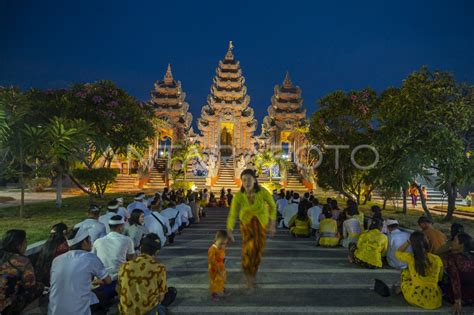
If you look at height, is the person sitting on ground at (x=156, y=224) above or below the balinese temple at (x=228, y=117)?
below

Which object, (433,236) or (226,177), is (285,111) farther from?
(433,236)

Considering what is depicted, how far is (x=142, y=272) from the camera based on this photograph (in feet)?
11.3

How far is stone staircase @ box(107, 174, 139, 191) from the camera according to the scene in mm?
26891

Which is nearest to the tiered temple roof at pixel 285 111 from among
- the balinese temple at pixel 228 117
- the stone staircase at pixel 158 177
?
the balinese temple at pixel 228 117

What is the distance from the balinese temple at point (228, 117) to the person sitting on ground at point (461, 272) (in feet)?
120

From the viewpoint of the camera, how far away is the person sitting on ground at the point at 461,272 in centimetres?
393

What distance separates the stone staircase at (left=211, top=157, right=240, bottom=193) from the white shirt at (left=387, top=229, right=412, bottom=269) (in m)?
21.2

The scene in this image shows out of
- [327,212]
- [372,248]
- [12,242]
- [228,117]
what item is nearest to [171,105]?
[228,117]

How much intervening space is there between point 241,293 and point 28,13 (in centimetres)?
16992

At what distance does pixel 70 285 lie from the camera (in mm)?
3299

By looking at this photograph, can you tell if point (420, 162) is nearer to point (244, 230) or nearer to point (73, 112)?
point (244, 230)

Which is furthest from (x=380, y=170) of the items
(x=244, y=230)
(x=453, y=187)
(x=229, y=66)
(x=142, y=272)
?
(x=229, y=66)

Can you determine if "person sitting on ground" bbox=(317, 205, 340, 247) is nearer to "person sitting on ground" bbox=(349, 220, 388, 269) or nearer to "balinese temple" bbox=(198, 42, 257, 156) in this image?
"person sitting on ground" bbox=(349, 220, 388, 269)

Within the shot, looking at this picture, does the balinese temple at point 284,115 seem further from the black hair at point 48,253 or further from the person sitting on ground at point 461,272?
the black hair at point 48,253
